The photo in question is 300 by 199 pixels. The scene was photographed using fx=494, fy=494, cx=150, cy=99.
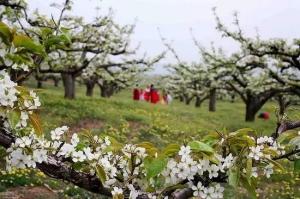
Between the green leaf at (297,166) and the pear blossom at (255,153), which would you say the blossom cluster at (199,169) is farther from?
the green leaf at (297,166)

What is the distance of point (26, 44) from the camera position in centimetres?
310

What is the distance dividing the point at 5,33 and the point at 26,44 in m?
0.18

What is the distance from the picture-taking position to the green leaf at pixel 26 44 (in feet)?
9.98

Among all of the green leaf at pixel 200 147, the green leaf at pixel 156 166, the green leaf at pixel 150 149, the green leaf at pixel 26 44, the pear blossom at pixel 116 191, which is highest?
the green leaf at pixel 26 44

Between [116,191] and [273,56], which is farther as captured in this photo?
[273,56]

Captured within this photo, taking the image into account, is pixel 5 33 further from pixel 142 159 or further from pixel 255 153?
pixel 255 153

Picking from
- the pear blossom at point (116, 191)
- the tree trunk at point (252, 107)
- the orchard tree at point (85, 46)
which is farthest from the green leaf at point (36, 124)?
the tree trunk at point (252, 107)

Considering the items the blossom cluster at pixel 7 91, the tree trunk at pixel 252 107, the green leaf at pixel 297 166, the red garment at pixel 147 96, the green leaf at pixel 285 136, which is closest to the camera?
the blossom cluster at pixel 7 91

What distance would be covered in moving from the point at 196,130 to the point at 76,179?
20601 millimetres

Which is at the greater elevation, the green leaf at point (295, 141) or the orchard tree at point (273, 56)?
the orchard tree at point (273, 56)

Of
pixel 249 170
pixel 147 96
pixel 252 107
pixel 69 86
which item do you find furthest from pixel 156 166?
pixel 147 96

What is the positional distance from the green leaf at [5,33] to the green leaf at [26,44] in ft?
0.13

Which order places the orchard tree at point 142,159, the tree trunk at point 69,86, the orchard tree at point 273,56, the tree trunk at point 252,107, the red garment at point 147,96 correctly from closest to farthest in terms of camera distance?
the orchard tree at point 142,159, the orchard tree at point 273,56, the tree trunk at point 69,86, the tree trunk at point 252,107, the red garment at point 147,96

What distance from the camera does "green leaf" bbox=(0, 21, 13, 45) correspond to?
2.93 metres
